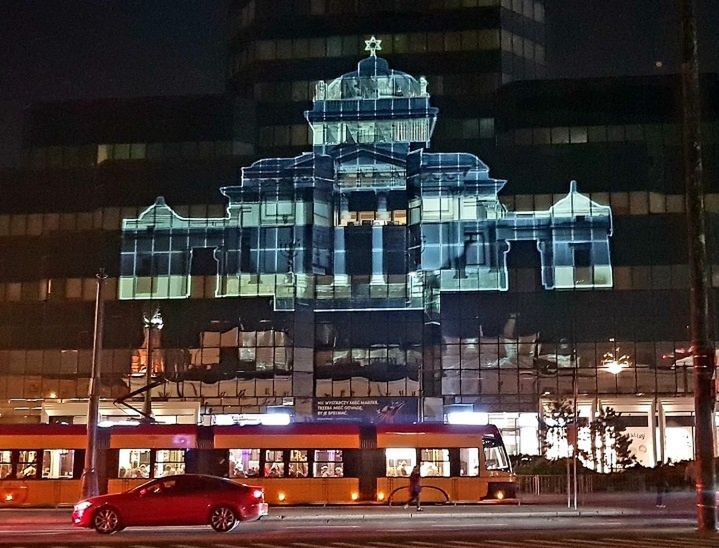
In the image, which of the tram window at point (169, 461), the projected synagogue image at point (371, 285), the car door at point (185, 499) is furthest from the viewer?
the projected synagogue image at point (371, 285)

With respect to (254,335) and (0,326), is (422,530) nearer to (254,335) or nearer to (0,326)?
(254,335)

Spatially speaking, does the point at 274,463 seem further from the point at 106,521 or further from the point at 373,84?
the point at 373,84

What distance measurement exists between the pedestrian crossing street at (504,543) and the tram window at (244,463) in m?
16.1

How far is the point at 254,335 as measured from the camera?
7038 centimetres

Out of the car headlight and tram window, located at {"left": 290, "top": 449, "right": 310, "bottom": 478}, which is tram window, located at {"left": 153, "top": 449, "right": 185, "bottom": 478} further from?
the car headlight

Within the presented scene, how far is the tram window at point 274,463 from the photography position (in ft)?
125

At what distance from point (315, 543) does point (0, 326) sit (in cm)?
5790

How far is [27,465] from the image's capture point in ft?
127

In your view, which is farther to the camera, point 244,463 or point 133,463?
point 133,463

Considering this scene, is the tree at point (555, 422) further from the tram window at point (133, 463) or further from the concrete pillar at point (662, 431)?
the tram window at point (133, 463)

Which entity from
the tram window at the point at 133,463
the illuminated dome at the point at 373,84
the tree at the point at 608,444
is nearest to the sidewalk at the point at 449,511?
the tram window at the point at 133,463

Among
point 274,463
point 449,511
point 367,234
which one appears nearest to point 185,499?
point 449,511

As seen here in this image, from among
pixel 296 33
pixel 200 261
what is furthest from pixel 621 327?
pixel 296 33

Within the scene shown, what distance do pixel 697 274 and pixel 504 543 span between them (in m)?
6.90
